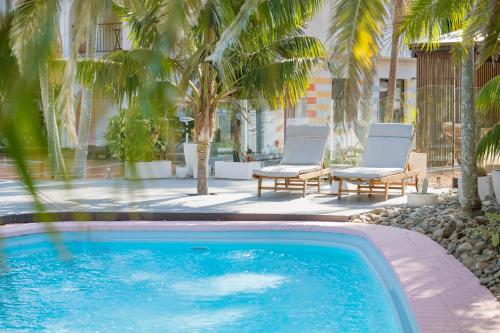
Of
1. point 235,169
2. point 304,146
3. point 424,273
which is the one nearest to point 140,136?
point 424,273

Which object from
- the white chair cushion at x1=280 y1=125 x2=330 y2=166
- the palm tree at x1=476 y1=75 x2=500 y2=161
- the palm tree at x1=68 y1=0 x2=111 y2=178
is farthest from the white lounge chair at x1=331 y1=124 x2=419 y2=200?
the palm tree at x1=68 y1=0 x2=111 y2=178

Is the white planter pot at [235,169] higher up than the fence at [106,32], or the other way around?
the fence at [106,32]

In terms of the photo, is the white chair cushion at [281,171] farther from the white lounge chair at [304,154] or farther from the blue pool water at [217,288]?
the blue pool water at [217,288]

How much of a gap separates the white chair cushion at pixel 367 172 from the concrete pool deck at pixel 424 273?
6.58 ft

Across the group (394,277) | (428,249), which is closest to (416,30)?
(428,249)

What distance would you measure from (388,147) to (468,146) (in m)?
3.57

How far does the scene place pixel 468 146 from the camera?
900 centimetres

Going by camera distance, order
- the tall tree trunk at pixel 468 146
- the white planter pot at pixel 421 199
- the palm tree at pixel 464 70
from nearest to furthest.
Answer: the palm tree at pixel 464 70
the tall tree trunk at pixel 468 146
the white planter pot at pixel 421 199

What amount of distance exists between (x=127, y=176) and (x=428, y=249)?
7251mm

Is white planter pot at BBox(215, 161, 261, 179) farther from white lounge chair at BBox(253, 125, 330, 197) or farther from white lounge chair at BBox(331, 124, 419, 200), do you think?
white lounge chair at BBox(331, 124, 419, 200)

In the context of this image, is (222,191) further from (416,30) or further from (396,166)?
(416,30)

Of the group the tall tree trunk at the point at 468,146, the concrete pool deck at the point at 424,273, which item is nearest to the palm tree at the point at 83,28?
the concrete pool deck at the point at 424,273

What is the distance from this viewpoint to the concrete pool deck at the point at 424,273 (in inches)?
189

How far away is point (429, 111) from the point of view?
1569cm
